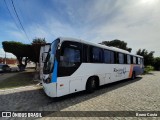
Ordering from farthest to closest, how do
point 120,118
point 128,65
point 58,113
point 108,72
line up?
point 128,65 < point 108,72 < point 58,113 < point 120,118

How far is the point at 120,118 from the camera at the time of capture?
13.8 feet

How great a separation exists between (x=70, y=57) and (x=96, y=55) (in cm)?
218

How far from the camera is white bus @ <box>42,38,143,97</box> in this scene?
216 inches

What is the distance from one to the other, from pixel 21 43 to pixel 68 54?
727 inches

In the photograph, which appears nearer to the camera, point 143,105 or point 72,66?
point 143,105

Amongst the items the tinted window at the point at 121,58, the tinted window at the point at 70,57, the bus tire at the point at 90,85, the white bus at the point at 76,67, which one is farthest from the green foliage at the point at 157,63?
the tinted window at the point at 70,57

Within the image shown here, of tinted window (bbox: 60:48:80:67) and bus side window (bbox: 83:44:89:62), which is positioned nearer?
tinted window (bbox: 60:48:80:67)

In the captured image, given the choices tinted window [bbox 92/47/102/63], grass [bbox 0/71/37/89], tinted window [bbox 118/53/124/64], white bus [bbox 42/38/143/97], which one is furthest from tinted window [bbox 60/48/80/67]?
grass [bbox 0/71/37/89]

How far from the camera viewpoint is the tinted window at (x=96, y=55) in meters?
7.47

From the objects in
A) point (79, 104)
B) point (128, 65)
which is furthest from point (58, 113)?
point (128, 65)

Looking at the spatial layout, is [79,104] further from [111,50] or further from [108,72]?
[111,50]

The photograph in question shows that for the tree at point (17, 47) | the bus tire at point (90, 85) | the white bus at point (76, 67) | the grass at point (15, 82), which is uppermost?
the tree at point (17, 47)

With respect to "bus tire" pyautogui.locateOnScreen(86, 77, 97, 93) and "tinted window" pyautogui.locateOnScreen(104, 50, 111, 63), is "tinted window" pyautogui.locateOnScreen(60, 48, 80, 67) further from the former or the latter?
"tinted window" pyautogui.locateOnScreen(104, 50, 111, 63)

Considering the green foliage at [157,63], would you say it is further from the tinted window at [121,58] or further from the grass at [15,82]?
the grass at [15,82]
